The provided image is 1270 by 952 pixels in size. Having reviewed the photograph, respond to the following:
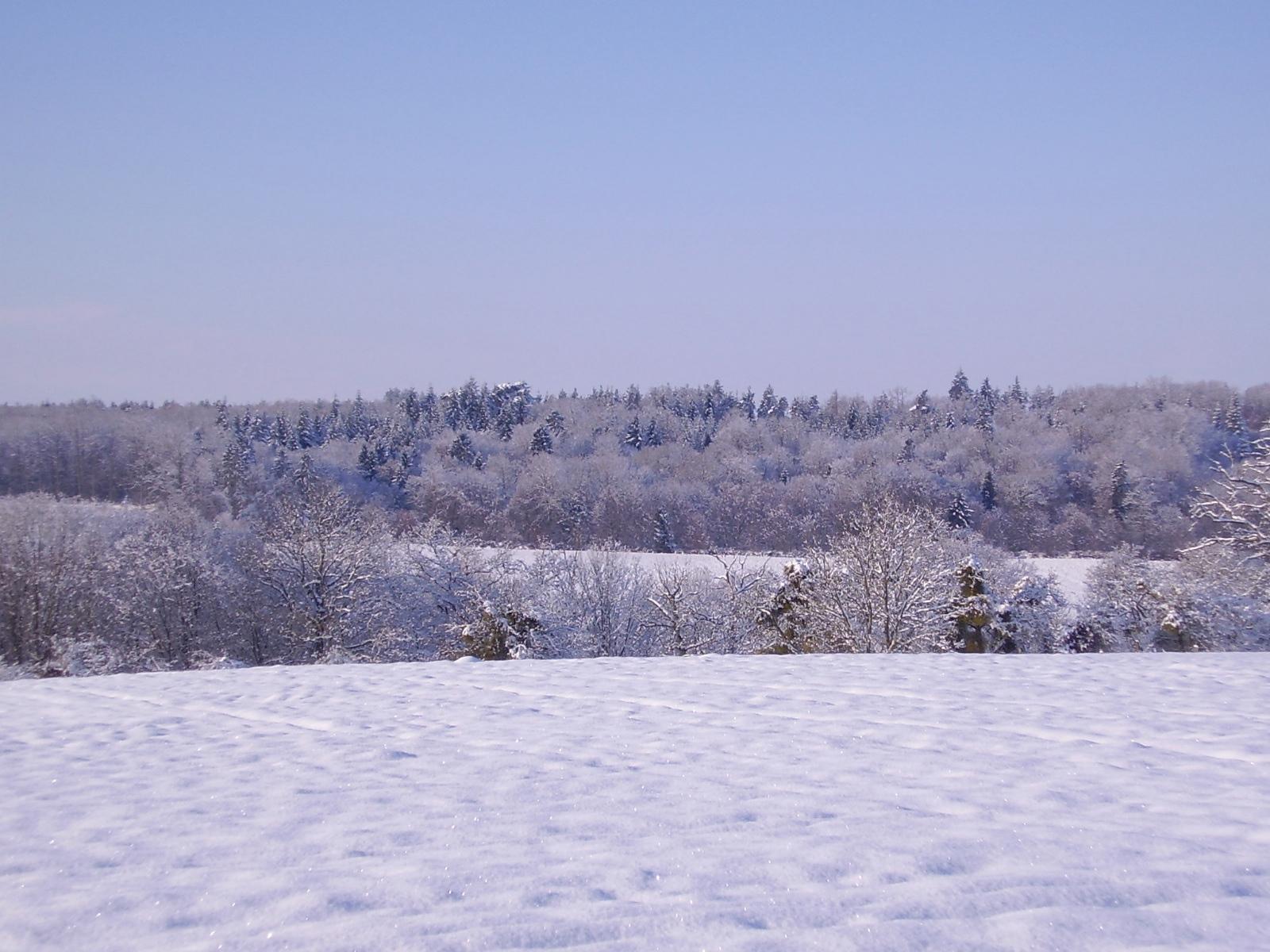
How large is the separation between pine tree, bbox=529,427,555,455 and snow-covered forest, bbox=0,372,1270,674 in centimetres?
33

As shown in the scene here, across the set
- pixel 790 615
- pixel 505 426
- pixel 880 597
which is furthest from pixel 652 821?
pixel 505 426

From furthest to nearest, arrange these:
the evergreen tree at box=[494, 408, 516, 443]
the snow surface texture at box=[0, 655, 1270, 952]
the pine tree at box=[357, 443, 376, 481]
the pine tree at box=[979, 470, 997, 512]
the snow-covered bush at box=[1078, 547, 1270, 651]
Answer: the evergreen tree at box=[494, 408, 516, 443]
the pine tree at box=[357, 443, 376, 481]
the pine tree at box=[979, 470, 997, 512]
the snow-covered bush at box=[1078, 547, 1270, 651]
the snow surface texture at box=[0, 655, 1270, 952]

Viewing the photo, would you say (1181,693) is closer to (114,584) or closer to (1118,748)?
(1118,748)

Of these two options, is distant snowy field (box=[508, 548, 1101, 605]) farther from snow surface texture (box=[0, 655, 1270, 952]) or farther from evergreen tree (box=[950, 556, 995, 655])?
snow surface texture (box=[0, 655, 1270, 952])

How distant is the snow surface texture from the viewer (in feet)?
11.5

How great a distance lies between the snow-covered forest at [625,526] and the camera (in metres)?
24.1

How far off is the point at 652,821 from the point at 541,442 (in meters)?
86.5

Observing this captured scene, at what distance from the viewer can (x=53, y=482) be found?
71.8m

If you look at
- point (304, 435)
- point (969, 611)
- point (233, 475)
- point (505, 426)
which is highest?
point (505, 426)

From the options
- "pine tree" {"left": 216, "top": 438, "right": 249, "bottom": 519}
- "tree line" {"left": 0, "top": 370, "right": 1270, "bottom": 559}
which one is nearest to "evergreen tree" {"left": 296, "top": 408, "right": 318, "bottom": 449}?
"tree line" {"left": 0, "top": 370, "right": 1270, "bottom": 559}

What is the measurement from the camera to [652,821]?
4777 mm

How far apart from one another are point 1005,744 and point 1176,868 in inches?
99.4

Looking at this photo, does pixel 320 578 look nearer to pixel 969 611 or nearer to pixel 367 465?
pixel 969 611

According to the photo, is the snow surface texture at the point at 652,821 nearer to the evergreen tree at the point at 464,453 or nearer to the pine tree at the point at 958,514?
the pine tree at the point at 958,514
